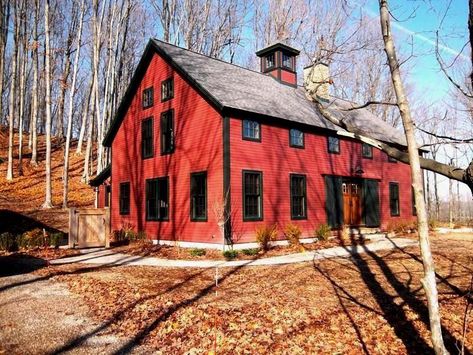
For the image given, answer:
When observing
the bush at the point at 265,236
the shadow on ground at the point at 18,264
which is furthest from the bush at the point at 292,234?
the shadow on ground at the point at 18,264

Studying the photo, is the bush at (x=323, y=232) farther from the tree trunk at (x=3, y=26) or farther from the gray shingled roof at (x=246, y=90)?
the tree trunk at (x=3, y=26)

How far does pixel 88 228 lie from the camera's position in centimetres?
1702

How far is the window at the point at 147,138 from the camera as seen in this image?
19672 millimetres

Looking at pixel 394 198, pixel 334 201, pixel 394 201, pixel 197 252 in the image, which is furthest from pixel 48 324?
pixel 394 201

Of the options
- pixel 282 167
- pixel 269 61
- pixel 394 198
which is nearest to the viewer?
pixel 282 167

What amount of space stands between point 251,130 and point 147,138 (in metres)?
6.29

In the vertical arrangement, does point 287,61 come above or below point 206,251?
above

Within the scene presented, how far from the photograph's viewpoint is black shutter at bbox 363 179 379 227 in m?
21.7

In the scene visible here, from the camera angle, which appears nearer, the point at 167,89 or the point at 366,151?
the point at 167,89

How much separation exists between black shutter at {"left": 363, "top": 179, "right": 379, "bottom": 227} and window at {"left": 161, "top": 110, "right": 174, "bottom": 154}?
11.3m

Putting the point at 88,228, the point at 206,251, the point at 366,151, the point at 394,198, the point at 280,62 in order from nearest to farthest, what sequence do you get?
the point at 206,251 < the point at 88,228 < the point at 366,151 < the point at 280,62 < the point at 394,198

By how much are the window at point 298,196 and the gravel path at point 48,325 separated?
11123 mm

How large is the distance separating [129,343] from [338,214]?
15.7 metres

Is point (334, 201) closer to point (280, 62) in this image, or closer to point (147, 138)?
point (280, 62)
